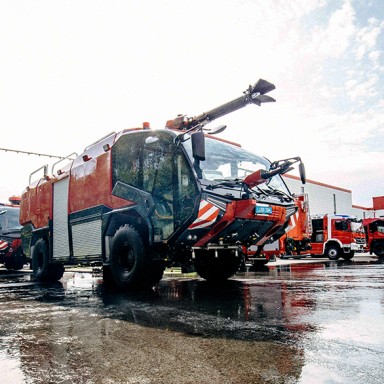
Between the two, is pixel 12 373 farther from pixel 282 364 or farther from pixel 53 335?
pixel 282 364

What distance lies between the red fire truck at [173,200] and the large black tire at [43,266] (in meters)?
1.48

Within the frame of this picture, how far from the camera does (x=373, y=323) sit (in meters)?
3.25

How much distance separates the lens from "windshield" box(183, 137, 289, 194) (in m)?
6.03

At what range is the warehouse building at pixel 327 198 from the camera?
35.5 m

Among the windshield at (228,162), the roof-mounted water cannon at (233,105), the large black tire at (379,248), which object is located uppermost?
the roof-mounted water cannon at (233,105)

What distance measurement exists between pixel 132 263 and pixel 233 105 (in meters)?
3.24

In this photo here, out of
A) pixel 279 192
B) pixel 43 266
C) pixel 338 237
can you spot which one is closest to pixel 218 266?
pixel 279 192

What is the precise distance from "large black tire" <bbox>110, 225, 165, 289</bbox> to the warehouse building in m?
28.1

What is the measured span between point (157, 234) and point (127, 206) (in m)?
0.79

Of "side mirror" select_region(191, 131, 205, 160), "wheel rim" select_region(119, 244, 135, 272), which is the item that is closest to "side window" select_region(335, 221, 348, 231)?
"wheel rim" select_region(119, 244, 135, 272)

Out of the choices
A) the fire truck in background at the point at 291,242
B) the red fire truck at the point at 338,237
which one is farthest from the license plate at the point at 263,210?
the red fire truck at the point at 338,237

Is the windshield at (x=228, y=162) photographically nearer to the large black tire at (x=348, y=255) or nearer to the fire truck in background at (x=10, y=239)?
the fire truck in background at (x=10, y=239)

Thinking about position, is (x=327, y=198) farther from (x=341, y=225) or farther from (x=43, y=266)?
(x=43, y=266)

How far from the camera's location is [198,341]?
2.82 metres
